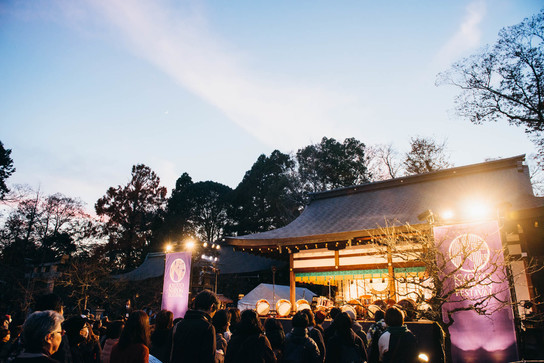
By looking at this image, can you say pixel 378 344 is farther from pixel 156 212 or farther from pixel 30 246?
pixel 156 212

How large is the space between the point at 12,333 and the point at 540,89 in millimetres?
17849

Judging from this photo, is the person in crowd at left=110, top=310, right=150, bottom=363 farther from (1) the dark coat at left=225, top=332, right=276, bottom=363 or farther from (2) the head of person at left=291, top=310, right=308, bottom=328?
(2) the head of person at left=291, top=310, right=308, bottom=328

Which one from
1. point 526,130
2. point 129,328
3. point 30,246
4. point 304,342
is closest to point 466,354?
point 304,342

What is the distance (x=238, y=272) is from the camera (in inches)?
920

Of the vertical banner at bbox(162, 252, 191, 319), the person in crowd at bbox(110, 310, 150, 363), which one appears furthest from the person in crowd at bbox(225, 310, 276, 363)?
the vertical banner at bbox(162, 252, 191, 319)

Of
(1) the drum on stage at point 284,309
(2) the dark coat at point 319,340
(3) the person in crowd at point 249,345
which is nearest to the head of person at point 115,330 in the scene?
(3) the person in crowd at point 249,345

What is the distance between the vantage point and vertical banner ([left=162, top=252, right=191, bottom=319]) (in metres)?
8.94

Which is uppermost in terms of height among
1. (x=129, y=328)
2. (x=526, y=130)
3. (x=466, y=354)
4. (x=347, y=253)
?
(x=526, y=130)

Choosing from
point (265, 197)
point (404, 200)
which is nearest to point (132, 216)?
point (265, 197)

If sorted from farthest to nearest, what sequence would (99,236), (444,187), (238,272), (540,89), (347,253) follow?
(99,236)
(238,272)
(444,187)
(540,89)
(347,253)

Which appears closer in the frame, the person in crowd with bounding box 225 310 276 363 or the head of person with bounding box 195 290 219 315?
the person in crowd with bounding box 225 310 276 363

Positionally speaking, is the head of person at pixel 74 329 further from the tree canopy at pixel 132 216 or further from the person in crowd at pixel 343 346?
the tree canopy at pixel 132 216

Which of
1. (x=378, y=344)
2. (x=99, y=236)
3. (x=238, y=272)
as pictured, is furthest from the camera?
(x=99, y=236)

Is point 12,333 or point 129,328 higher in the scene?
point 129,328
